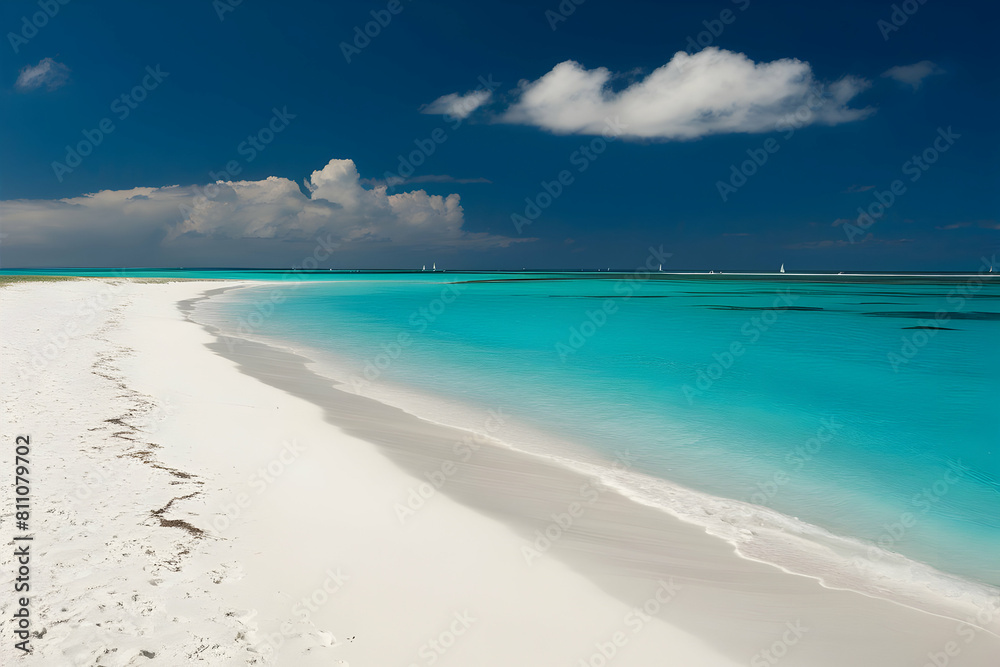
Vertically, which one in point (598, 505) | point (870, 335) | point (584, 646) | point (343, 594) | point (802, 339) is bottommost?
point (343, 594)

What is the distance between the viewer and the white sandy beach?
11.9ft

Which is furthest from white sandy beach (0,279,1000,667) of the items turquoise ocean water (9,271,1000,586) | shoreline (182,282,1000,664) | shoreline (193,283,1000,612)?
turquoise ocean water (9,271,1000,586)

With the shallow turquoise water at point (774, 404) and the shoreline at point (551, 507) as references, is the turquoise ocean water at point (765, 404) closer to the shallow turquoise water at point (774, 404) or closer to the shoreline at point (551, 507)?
the shallow turquoise water at point (774, 404)

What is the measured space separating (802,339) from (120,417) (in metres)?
28.5

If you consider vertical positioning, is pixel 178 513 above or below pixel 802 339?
below

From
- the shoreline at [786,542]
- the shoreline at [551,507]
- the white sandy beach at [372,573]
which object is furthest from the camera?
the shoreline at [786,542]

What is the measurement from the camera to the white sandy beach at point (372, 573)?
3633 millimetres

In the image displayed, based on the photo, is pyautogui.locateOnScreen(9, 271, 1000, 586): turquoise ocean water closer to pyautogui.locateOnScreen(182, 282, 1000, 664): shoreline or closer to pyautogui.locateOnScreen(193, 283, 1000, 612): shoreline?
pyautogui.locateOnScreen(193, 283, 1000, 612): shoreline

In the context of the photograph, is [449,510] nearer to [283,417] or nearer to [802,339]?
[283,417]

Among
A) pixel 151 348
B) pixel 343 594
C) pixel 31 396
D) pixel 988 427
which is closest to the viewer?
pixel 343 594

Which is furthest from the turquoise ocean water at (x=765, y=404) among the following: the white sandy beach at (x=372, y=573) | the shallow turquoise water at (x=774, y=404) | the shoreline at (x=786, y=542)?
the white sandy beach at (x=372, y=573)

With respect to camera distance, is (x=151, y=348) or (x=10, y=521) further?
(x=151, y=348)

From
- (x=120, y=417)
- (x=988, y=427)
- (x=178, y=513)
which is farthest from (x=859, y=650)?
(x=988, y=427)

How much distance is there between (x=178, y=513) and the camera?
516cm
